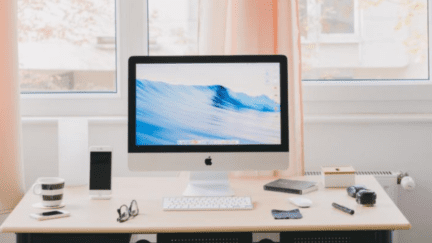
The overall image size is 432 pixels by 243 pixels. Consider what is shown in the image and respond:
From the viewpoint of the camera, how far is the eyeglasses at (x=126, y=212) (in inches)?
65.2

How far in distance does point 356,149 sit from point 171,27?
1.06m

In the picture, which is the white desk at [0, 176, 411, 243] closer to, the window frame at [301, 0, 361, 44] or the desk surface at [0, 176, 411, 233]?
the desk surface at [0, 176, 411, 233]

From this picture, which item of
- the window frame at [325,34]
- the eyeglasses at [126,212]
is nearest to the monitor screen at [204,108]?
the eyeglasses at [126,212]

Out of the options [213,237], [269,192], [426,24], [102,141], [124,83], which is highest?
[426,24]

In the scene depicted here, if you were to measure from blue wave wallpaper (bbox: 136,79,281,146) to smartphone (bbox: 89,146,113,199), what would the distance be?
0.43 feet

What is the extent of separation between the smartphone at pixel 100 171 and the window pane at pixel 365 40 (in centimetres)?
115

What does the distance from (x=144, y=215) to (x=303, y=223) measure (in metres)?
0.49

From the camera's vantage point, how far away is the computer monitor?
75.9 inches

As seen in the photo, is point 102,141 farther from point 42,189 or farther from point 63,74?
point 42,189

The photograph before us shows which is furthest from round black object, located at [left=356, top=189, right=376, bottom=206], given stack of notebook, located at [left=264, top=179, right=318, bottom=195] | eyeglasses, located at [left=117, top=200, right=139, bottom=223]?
eyeglasses, located at [left=117, top=200, right=139, bottom=223]

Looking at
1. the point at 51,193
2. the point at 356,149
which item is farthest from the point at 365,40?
the point at 51,193

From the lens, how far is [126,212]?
1.69 m

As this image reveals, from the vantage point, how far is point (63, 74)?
2.67 m

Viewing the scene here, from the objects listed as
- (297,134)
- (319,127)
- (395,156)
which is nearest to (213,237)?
(297,134)
